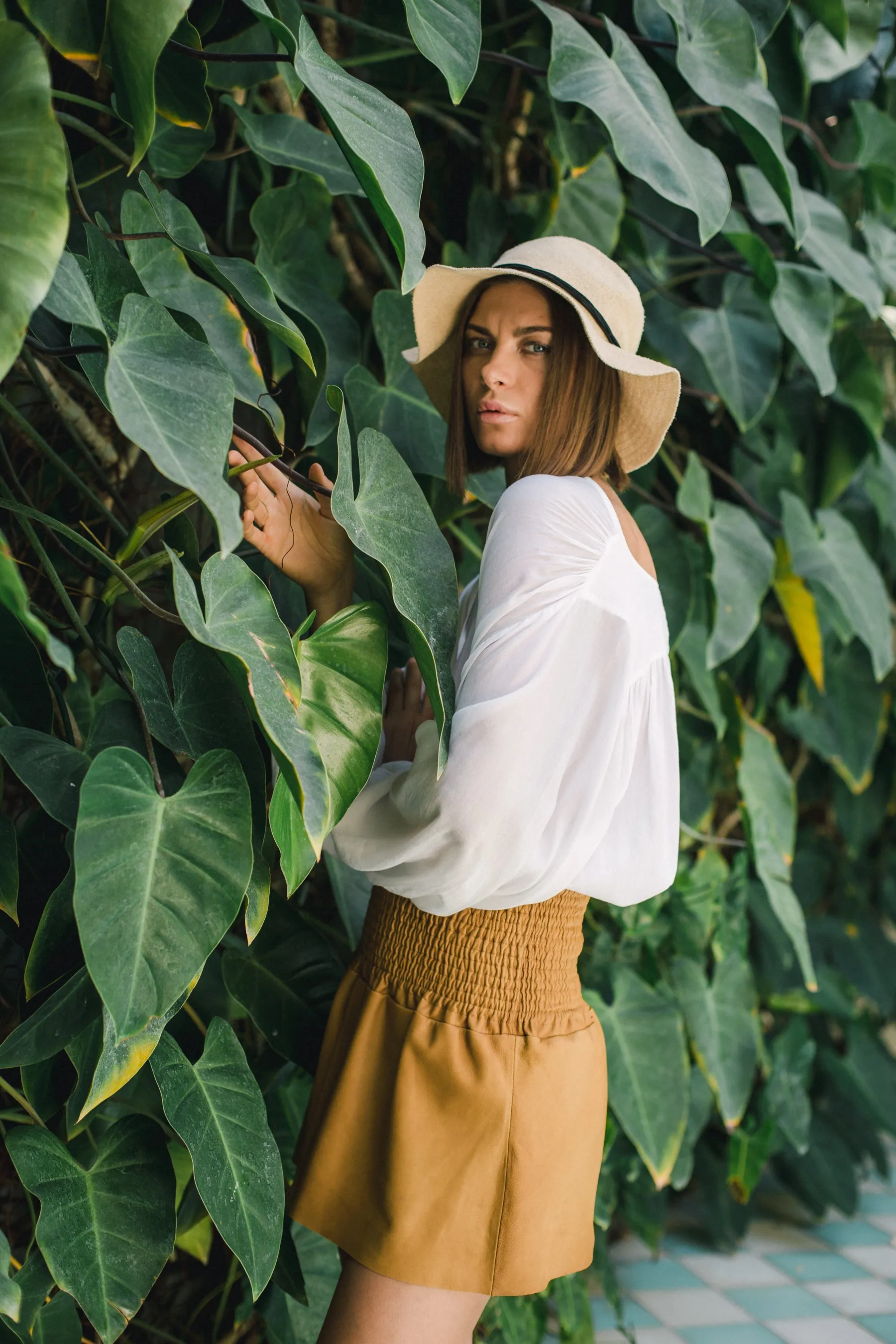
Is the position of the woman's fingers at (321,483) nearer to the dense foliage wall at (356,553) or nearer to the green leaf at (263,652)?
the dense foliage wall at (356,553)

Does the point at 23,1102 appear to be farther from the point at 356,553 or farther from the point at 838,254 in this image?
the point at 838,254

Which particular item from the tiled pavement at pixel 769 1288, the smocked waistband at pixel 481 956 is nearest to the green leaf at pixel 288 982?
the smocked waistband at pixel 481 956

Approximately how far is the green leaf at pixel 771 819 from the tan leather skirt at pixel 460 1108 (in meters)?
0.72

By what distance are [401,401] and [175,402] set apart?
1.75 ft

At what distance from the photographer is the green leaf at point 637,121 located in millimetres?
981

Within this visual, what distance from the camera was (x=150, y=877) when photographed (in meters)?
0.65

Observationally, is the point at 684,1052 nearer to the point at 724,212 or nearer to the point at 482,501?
the point at 482,501

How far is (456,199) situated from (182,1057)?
110 cm

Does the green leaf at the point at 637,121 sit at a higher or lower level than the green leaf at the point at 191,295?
higher

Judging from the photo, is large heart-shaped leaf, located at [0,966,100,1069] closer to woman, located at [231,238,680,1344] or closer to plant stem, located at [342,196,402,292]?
woman, located at [231,238,680,1344]

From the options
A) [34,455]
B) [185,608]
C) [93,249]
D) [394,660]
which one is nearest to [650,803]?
[394,660]

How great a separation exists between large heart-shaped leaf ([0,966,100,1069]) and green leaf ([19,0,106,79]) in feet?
1.98

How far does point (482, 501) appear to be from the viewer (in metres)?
1.17

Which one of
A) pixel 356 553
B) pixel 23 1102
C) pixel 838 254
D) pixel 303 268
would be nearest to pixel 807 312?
pixel 838 254
